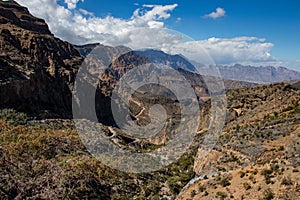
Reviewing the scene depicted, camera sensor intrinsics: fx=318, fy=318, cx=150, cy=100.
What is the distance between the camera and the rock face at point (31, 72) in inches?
2753

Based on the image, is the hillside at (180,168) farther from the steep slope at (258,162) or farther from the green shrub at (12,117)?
the green shrub at (12,117)

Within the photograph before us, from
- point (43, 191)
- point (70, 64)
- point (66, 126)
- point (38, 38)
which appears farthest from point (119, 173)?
point (70, 64)

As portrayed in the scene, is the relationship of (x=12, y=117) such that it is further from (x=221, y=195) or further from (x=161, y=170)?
(x=221, y=195)

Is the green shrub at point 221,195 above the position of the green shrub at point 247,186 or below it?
below

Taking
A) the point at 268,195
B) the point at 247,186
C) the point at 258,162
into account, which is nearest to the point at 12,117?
the point at 258,162

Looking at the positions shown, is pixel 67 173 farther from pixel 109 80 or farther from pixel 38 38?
pixel 109 80

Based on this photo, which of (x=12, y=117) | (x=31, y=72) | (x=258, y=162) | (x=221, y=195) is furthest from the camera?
(x=31, y=72)

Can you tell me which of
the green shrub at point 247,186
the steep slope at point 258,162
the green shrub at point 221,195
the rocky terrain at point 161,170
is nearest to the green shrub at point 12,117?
the rocky terrain at point 161,170

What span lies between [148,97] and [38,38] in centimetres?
7617

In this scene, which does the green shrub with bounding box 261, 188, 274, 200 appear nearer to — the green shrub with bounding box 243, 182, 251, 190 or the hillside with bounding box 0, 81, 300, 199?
the hillside with bounding box 0, 81, 300, 199

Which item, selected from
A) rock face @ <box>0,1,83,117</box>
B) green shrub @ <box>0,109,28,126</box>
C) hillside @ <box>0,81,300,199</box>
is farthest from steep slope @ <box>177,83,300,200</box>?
rock face @ <box>0,1,83,117</box>

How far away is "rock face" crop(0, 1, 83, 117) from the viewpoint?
6994 centimetres

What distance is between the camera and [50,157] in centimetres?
4212

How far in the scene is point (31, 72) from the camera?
7756cm
